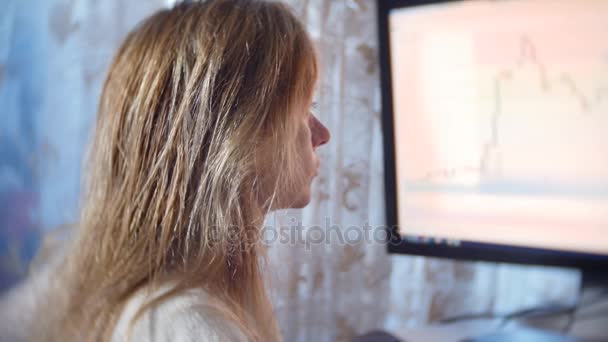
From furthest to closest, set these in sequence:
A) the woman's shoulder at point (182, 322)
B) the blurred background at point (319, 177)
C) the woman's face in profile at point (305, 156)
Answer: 1. the blurred background at point (319, 177)
2. the woman's face in profile at point (305, 156)
3. the woman's shoulder at point (182, 322)

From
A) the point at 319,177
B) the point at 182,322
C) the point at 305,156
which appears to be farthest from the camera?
the point at 319,177

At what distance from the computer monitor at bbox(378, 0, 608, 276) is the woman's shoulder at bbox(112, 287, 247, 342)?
30 cm

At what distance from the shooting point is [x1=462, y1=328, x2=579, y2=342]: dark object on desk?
0.53m

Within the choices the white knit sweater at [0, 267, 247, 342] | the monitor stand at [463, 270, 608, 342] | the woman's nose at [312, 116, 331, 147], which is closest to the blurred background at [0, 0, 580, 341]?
the monitor stand at [463, 270, 608, 342]

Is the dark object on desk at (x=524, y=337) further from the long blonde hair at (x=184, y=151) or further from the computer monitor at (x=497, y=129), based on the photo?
the long blonde hair at (x=184, y=151)

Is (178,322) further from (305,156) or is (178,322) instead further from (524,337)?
(524,337)

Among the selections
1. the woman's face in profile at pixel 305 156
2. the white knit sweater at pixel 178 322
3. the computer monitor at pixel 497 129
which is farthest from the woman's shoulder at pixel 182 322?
the computer monitor at pixel 497 129

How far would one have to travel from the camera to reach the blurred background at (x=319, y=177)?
22.3 inches

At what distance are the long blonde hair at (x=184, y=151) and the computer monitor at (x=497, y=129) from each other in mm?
196

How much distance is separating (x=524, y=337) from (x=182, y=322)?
0.42m

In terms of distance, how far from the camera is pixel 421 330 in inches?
23.0

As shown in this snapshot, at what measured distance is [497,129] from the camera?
20.6 inches

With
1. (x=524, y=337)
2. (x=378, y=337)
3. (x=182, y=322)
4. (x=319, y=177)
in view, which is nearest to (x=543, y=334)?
(x=524, y=337)

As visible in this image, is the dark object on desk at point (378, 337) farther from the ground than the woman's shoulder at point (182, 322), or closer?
closer
